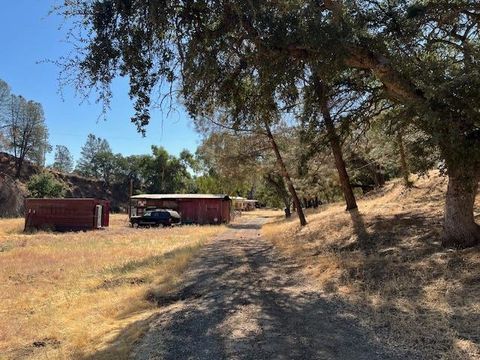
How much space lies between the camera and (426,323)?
272 inches

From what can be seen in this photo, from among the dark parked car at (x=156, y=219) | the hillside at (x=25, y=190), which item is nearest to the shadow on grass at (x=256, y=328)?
the dark parked car at (x=156, y=219)

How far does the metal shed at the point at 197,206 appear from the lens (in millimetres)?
51688

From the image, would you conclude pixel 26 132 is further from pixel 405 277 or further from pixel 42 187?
pixel 405 277

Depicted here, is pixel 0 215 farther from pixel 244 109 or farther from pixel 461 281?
pixel 461 281

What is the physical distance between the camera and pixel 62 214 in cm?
4303

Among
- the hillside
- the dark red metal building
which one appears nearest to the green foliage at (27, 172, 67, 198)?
the hillside

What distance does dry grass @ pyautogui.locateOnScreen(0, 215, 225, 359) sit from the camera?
7777mm

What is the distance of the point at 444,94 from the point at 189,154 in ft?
328

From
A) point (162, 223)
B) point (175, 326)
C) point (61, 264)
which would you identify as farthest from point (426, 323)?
point (162, 223)

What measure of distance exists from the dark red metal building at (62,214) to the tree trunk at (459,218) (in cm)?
3651

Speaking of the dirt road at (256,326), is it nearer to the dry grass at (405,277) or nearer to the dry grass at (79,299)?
the dry grass at (405,277)

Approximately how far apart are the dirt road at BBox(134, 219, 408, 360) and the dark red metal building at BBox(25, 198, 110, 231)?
33176mm

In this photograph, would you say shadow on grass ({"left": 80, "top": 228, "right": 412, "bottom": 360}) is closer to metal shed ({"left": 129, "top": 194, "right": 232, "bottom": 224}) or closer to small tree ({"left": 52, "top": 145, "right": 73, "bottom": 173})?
metal shed ({"left": 129, "top": 194, "right": 232, "bottom": 224})

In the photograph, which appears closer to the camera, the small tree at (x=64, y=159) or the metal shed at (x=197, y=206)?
the metal shed at (x=197, y=206)
